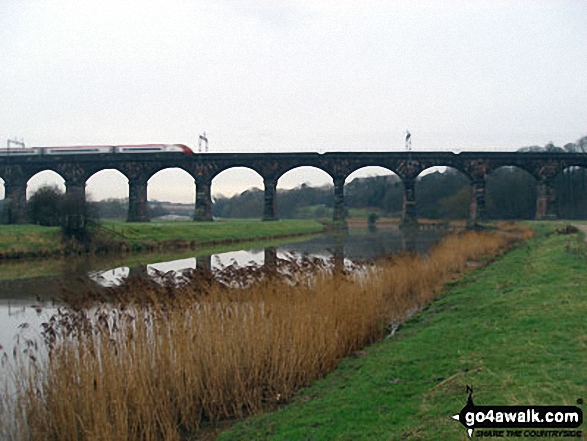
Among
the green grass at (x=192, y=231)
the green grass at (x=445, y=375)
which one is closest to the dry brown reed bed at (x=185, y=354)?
the green grass at (x=445, y=375)

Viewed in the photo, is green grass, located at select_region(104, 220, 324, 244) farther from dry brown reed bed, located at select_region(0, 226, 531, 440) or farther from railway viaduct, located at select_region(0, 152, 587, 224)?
dry brown reed bed, located at select_region(0, 226, 531, 440)

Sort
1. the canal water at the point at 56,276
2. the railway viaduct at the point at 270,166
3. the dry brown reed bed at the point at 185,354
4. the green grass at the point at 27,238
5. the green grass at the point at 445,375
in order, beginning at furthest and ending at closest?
1. the railway viaduct at the point at 270,166
2. the green grass at the point at 27,238
3. the canal water at the point at 56,276
4. the dry brown reed bed at the point at 185,354
5. the green grass at the point at 445,375

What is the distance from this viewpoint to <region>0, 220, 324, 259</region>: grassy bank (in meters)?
24.8

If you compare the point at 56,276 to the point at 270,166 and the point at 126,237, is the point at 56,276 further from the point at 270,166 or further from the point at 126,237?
the point at 270,166

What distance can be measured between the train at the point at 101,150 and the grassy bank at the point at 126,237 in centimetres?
1787

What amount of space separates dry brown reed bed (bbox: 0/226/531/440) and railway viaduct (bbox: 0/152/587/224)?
48842 millimetres

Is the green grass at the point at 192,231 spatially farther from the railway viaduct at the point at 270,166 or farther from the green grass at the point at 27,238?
the railway viaduct at the point at 270,166

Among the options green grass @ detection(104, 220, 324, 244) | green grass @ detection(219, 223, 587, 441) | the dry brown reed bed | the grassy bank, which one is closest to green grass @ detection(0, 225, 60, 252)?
the grassy bank

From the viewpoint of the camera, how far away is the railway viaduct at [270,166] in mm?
55938

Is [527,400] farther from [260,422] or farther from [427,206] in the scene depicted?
[427,206]

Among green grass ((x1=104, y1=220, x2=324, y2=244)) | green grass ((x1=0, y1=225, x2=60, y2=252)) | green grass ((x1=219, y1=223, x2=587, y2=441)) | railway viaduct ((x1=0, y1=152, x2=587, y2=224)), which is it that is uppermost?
railway viaduct ((x1=0, y1=152, x2=587, y2=224))

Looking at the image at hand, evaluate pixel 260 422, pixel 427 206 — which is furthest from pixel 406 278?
pixel 427 206

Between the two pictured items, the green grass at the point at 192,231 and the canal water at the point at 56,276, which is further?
the green grass at the point at 192,231

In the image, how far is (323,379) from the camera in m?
6.84
